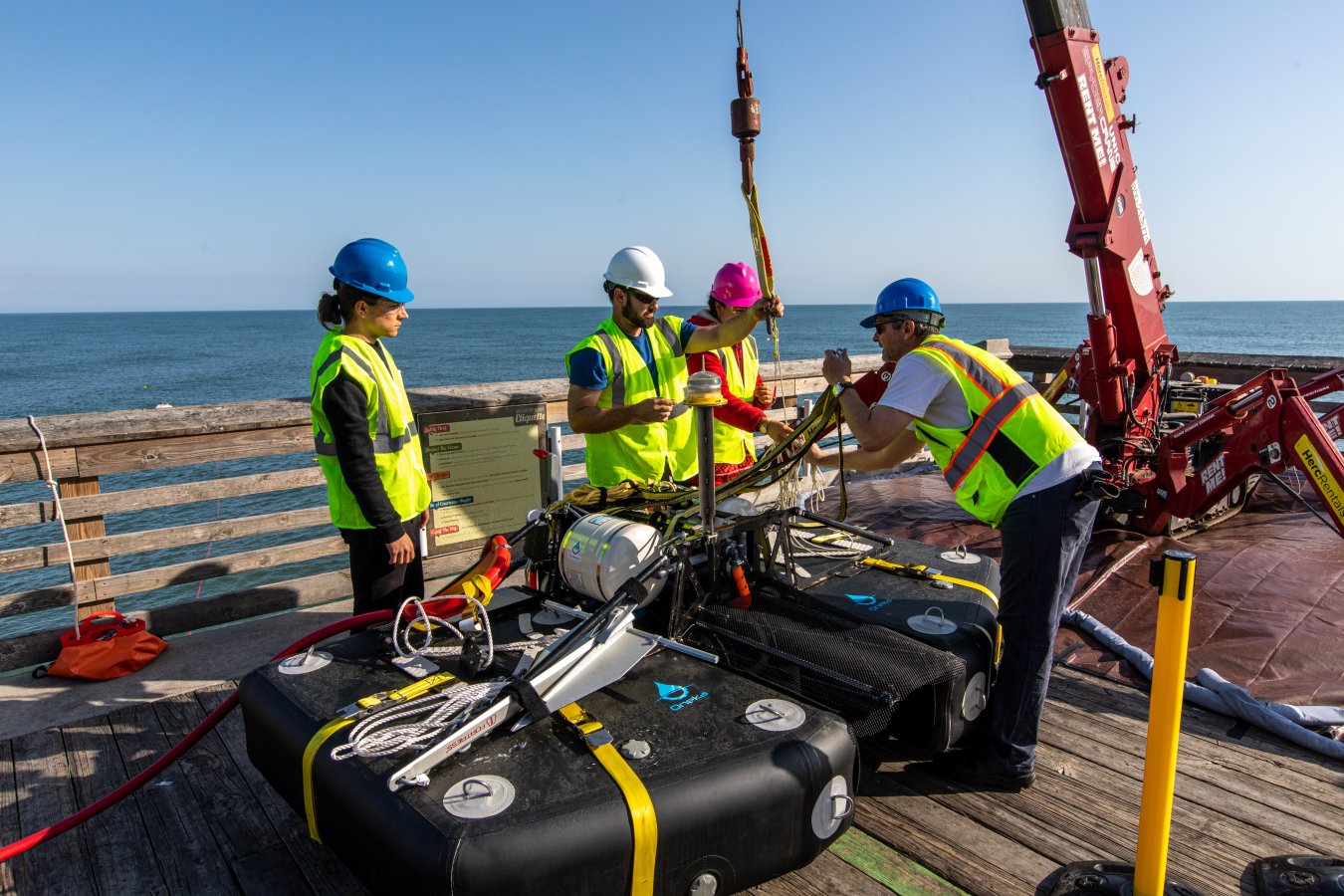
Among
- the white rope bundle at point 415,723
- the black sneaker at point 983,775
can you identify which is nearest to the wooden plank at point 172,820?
the white rope bundle at point 415,723

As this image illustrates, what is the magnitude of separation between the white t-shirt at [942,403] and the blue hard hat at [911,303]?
0.93ft

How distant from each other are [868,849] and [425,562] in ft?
10.5

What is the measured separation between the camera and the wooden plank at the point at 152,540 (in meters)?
3.78

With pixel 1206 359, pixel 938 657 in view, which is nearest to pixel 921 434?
pixel 938 657

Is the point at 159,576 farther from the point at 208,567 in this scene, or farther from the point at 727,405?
the point at 727,405

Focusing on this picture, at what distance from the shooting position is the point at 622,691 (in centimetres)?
233

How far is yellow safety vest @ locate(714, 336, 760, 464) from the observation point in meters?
4.35

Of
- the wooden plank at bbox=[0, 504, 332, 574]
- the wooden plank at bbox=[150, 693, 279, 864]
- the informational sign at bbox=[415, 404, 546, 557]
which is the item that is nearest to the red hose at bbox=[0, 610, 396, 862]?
the wooden plank at bbox=[150, 693, 279, 864]

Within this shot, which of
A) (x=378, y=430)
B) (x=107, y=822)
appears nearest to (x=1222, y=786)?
(x=378, y=430)

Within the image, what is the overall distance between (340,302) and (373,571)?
1102mm

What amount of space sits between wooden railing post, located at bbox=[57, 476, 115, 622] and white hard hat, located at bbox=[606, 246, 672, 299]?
9.19 ft

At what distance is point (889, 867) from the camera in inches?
92.7

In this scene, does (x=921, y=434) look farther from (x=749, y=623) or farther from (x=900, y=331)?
(x=749, y=623)

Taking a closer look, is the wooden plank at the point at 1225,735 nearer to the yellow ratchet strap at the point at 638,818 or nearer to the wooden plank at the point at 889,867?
the wooden plank at the point at 889,867
